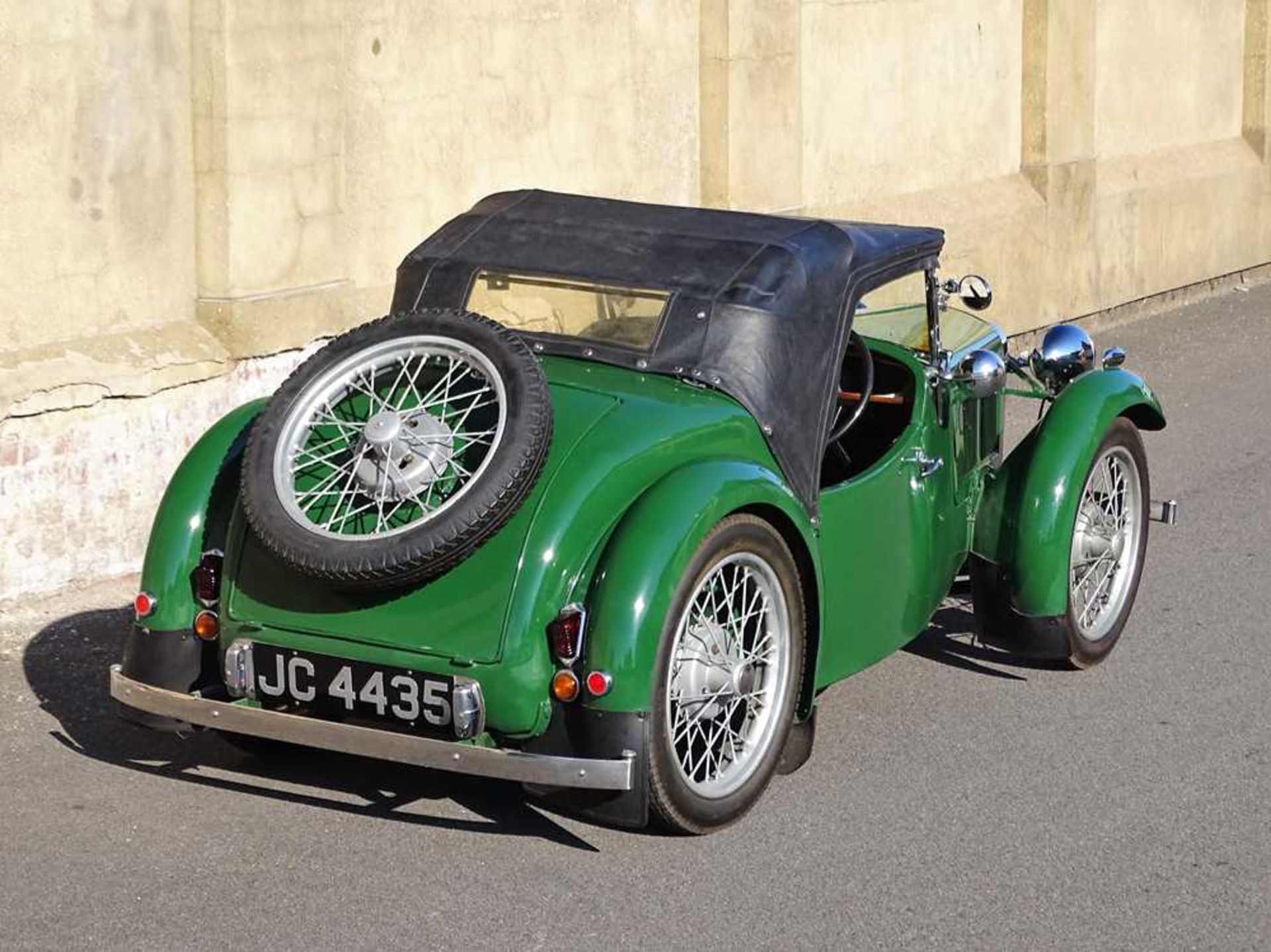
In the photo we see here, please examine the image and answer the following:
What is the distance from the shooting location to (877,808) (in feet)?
19.6

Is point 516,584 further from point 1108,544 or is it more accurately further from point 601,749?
point 1108,544

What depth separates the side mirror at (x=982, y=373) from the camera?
22.1 ft

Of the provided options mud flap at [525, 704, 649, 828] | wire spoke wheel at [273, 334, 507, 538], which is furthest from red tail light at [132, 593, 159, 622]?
mud flap at [525, 704, 649, 828]

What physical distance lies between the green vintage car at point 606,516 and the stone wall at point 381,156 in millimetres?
1992

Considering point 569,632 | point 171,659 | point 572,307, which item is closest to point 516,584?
point 569,632

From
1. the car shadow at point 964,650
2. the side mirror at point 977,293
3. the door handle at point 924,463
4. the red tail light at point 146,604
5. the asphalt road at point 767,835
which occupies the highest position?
the side mirror at point 977,293

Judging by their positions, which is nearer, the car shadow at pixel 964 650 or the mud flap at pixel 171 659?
the mud flap at pixel 171 659

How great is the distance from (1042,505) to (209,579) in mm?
2545

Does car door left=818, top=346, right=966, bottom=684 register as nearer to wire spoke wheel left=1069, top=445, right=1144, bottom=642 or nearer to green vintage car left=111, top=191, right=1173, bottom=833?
green vintage car left=111, top=191, right=1173, bottom=833

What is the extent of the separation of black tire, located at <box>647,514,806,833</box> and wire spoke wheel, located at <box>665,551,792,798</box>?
18 mm

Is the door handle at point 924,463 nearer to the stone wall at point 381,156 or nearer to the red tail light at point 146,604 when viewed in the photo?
the red tail light at point 146,604

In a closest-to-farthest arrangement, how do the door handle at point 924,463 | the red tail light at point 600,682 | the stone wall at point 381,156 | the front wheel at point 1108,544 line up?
the red tail light at point 600,682 < the door handle at point 924,463 < the front wheel at point 1108,544 < the stone wall at point 381,156

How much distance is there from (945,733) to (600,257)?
1.72 m

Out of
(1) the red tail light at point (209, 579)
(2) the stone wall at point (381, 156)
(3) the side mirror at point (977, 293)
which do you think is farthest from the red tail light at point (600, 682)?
(2) the stone wall at point (381, 156)
